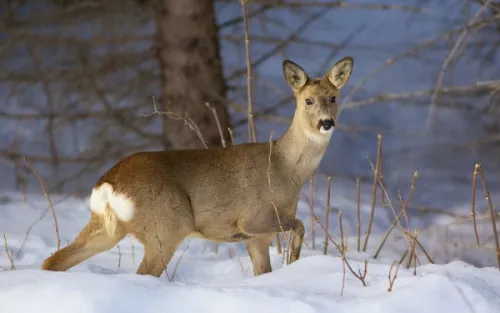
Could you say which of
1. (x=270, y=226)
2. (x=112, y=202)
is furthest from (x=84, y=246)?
(x=270, y=226)

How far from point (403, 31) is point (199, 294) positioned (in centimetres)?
1048

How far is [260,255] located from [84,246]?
1.04 metres

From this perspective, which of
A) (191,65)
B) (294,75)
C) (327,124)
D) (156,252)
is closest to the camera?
(156,252)

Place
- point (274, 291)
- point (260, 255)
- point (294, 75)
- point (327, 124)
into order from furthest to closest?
point (260, 255)
point (294, 75)
point (327, 124)
point (274, 291)

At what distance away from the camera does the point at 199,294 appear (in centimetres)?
362

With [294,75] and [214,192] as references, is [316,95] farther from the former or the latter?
[214,192]

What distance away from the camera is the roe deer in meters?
4.34

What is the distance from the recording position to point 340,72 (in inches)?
189

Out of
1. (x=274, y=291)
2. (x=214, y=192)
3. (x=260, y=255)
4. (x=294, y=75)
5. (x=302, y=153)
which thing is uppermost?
(x=294, y=75)

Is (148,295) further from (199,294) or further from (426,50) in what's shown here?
(426,50)

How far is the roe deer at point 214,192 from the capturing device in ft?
14.2

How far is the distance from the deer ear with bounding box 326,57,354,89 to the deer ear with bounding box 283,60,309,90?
149mm

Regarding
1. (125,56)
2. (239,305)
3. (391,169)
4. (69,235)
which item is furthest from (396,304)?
(391,169)

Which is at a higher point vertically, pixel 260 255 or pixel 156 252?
pixel 156 252
